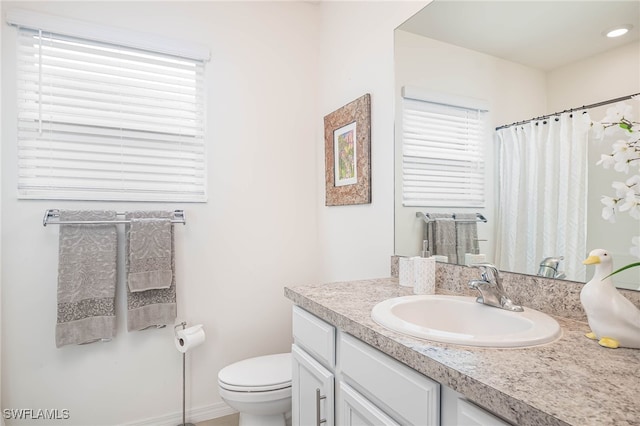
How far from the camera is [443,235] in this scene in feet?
4.79

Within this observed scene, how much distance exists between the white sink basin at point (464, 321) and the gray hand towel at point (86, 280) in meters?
1.39

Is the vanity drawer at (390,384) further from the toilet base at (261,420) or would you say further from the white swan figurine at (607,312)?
the toilet base at (261,420)

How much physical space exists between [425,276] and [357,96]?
1.09 m

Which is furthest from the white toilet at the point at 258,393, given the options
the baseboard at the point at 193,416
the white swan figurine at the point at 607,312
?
the white swan figurine at the point at 607,312

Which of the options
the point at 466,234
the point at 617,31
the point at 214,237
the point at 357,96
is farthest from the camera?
the point at 214,237

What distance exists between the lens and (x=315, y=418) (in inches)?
47.5

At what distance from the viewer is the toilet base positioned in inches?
66.9

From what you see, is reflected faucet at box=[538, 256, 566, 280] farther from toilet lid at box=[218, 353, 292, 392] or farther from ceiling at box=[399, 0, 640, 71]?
toilet lid at box=[218, 353, 292, 392]

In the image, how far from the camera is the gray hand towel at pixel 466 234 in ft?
4.32

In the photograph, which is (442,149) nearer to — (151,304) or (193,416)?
(151,304)

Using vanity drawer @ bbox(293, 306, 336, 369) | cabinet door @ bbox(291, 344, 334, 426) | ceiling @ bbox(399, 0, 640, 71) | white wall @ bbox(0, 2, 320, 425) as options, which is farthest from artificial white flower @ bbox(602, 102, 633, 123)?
white wall @ bbox(0, 2, 320, 425)

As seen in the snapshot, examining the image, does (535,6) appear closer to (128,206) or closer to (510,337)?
(510,337)

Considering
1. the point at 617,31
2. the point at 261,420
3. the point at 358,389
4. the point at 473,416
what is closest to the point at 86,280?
the point at 261,420

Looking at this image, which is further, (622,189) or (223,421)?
(223,421)
